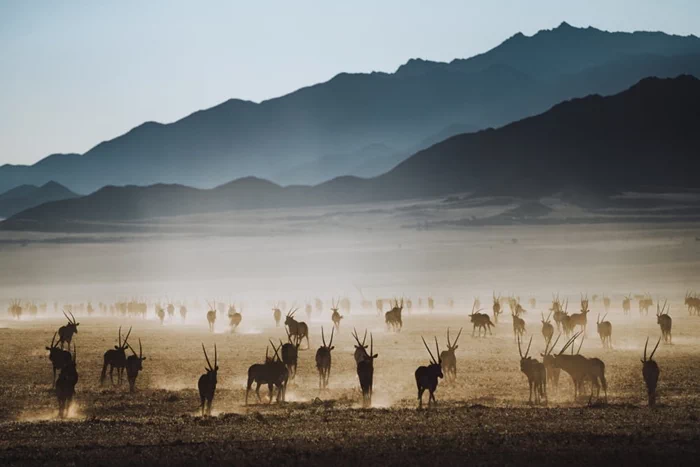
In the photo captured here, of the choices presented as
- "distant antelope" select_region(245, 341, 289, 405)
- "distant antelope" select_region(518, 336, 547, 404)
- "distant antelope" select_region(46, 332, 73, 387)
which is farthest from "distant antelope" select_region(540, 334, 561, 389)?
"distant antelope" select_region(46, 332, 73, 387)

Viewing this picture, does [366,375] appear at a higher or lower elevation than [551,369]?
higher

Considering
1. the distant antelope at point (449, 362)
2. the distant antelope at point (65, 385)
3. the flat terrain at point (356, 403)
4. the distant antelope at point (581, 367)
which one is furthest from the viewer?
the distant antelope at point (449, 362)

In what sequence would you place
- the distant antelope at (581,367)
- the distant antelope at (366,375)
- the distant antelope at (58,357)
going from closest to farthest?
the distant antelope at (366,375) → the distant antelope at (581,367) → the distant antelope at (58,357)

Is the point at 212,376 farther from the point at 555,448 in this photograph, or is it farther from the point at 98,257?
the point at 98,257

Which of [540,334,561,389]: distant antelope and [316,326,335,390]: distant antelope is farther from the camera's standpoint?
[316,326,335,390]: distant antelope

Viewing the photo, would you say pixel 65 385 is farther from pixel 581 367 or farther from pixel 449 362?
pixel 581 367

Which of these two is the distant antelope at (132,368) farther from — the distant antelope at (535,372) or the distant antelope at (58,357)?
the distant antelope at (535,372)

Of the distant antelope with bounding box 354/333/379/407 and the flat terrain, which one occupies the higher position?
the distant antelope with bounding box 354/333/379/407

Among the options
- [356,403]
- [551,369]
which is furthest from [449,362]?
[356,403]

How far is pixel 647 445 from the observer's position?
766 inches

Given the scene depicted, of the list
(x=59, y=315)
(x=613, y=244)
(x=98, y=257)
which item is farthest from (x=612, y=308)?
(x=98, y=257)

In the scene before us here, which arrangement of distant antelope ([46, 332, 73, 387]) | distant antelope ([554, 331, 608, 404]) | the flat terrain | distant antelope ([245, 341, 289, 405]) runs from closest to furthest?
1. the flat terrain
2. distant antelope ([245, 341, 289, 405])
3. distant antelope ([554, 331, 608, 404])
4. distant antelope ([46, 332, 73, 387])

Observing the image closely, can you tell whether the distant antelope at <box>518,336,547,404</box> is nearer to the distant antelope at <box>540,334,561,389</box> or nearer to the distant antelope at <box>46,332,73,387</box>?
the distant antelope at <box>540,334,561,389</box>

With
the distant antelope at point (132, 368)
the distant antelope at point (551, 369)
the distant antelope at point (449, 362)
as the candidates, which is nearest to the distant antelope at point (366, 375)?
the distant antelope at point (449, 362)
